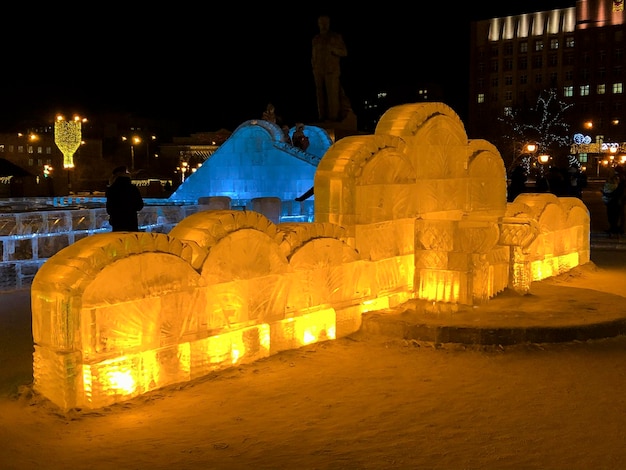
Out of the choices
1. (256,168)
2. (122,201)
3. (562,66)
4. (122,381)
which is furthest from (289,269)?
(562,66)

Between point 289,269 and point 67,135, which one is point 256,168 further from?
point 67,135

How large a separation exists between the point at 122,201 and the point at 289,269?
4069 mm

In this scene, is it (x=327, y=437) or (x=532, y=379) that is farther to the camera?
(x=532, y=379)

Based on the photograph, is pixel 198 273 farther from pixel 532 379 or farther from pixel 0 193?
pixel 0 193

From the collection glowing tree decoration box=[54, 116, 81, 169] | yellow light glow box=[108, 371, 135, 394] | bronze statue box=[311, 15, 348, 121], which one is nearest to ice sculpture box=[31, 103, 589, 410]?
yellow light glow box=[108, 371, 135, 394]

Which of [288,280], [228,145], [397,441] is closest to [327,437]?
[397,441]

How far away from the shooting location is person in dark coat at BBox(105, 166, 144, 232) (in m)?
9.73

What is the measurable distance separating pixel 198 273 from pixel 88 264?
98 centimetres

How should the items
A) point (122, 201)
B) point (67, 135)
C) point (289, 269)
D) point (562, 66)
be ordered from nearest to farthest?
1. point (289, 269)
2. point (122, 201)
3. point (67, 135)
4. point (562, 66)

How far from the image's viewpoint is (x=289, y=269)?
654cm

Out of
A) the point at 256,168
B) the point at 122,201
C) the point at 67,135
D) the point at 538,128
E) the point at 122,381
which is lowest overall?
the point at 122,381

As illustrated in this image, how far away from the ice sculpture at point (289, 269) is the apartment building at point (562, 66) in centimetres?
7006

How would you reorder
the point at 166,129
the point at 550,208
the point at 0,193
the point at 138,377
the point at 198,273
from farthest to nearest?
the point at 166,129, the point at 0,193, the point at 550,208, the point at 198,273, the point at 138,377

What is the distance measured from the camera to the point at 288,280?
21.3 ft
